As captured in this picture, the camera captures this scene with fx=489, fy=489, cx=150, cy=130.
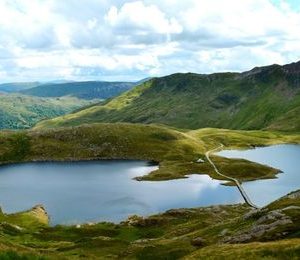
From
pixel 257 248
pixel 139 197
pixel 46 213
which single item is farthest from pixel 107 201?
pixel 257 248

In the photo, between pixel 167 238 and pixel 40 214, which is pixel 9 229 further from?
pixel 167 238

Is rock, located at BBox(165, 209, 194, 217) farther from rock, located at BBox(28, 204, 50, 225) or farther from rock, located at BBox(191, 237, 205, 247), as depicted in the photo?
rock, located at BBox(191, 237, 205, 247)

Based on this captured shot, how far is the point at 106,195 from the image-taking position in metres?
163

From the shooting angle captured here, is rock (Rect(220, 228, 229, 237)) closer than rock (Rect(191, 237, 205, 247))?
No

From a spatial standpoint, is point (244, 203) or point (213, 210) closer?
point (213, 210)

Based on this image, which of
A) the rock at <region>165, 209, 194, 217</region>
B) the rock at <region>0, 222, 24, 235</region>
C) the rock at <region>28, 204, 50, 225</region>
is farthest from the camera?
the rock at <region>28, 204, 50, 225</region>

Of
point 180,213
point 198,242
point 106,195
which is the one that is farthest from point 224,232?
point 106,195

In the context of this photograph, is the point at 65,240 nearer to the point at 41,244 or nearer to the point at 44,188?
the point at 41,244

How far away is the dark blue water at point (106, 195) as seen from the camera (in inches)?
5428

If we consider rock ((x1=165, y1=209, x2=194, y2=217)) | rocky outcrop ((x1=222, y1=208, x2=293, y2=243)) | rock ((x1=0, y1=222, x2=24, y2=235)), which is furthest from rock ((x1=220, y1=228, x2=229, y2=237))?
rock ((x1=0, y1=222, x2=24, y2=235))

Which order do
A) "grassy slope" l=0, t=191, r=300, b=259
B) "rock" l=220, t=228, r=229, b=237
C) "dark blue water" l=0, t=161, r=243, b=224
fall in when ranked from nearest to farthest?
"grassy slope" l=0, t=191, r=300, b=259
"rock" l=220, t=228, r=229, b=237
"dark blue water" l=0, t=161, r=243, b=224

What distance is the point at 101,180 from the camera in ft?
631

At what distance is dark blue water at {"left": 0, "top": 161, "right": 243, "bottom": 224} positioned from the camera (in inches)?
5428

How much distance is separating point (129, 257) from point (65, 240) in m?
32.5
